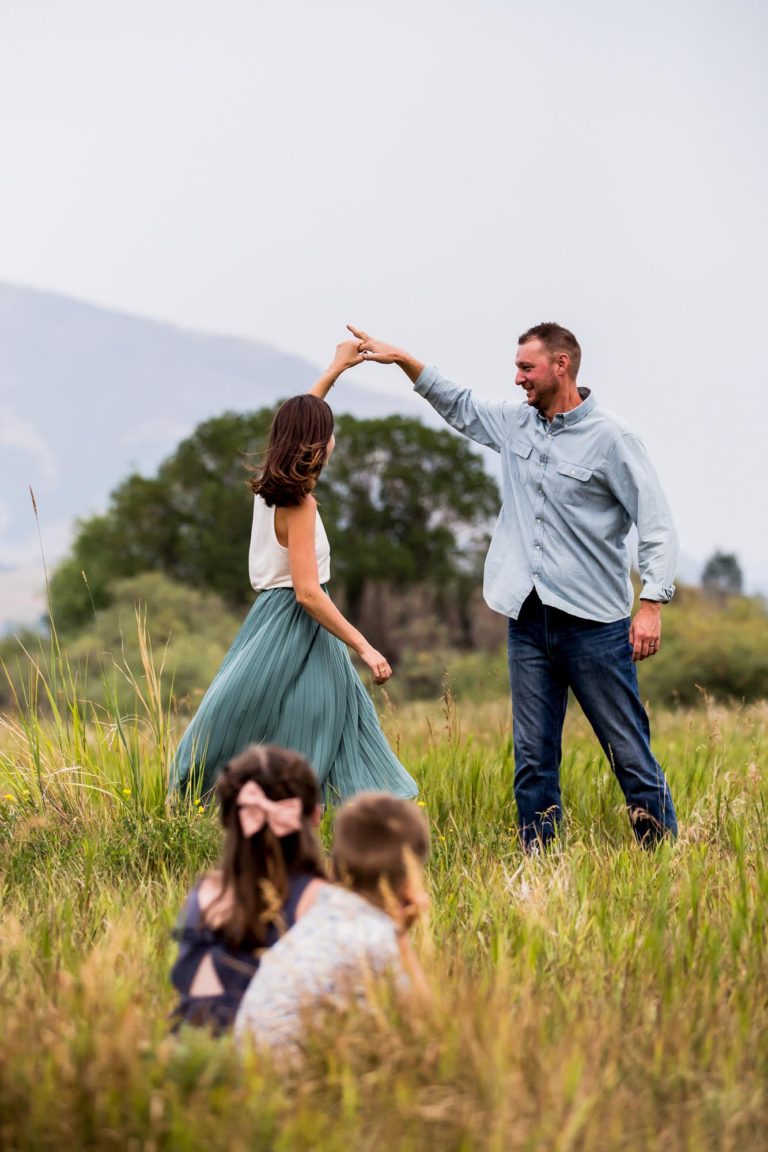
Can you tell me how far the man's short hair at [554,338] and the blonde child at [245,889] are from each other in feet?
9.15

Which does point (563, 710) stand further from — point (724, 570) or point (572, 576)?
point (724, 570)

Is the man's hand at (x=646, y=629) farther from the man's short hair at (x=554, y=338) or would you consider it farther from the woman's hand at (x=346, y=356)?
Answer: the woman's hand at (x=346, y=356)

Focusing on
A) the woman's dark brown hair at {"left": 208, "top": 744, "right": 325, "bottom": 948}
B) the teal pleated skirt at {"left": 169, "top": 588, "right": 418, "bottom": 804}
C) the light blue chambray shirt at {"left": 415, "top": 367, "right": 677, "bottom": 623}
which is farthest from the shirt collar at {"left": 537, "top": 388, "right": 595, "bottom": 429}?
the woman's dark brown hair at {"left": 208, "top": 744, "right": 325, "bottom": 948}

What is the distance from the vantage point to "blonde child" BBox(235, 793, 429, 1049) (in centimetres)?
243

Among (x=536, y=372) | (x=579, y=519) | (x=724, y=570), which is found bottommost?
(x=724, y=570)

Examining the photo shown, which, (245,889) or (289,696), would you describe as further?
(289,696)

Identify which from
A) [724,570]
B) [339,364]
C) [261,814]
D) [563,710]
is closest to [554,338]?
[339,364]

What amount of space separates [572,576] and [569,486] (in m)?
0.38

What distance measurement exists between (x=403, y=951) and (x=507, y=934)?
95 centimetres

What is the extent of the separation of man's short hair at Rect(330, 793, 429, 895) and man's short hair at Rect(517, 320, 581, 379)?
2847 millimetres

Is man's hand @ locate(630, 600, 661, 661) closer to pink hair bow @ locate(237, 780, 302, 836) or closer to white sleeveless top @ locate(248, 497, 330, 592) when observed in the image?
white sleeveless top @ locate(248, 497, 330, 592)

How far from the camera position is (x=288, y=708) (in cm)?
470

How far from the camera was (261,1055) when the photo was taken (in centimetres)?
232

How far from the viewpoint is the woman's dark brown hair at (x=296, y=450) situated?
4363 millimetres
